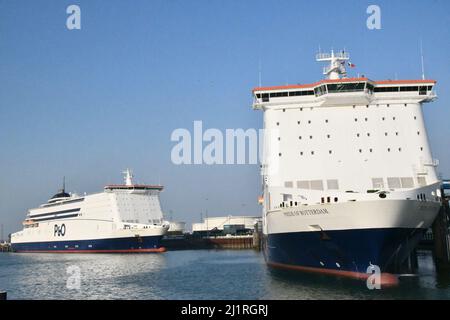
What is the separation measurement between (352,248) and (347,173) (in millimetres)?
5273

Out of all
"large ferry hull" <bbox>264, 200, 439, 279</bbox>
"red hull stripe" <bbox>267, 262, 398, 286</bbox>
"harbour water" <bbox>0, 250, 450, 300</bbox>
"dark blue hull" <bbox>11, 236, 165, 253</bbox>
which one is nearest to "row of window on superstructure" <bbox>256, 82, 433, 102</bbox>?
"large ferry hull" <bbox>264, 200, 439, 279</bbox>

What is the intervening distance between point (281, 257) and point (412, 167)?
346 inches

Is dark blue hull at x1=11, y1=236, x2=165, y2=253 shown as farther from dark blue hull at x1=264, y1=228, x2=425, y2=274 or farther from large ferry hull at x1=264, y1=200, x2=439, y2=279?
large ferry hull at x1=264, y1=200, x2=439, y2=279

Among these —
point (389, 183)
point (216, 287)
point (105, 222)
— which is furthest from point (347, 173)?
point (105, 222)

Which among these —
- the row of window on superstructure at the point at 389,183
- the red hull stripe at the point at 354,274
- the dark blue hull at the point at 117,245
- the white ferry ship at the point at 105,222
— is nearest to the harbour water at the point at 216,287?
the red hull stripe at the point at 354,274

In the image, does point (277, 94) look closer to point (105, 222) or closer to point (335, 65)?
point (335, 65)

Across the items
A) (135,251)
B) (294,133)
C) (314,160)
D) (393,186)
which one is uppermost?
(294,133)

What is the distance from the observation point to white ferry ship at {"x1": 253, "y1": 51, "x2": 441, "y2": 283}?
20641mm

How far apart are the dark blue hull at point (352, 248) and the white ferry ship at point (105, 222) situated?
39251mm

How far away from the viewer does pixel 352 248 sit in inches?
821

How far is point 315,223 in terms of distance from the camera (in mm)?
22109

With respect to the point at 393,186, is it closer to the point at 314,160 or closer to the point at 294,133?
the point at 314,160

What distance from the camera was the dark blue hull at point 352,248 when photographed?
20.3 meters
